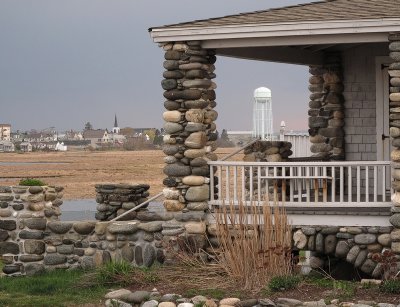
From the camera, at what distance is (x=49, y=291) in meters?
16.5

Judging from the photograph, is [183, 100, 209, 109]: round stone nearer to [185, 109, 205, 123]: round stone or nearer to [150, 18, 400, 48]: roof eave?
[185, 109, 205, 123]: round stone

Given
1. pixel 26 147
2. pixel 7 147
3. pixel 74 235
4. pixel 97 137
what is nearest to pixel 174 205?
pixel 74 235

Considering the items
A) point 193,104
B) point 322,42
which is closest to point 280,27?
point 322,42

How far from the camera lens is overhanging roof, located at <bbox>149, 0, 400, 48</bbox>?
54.6ft

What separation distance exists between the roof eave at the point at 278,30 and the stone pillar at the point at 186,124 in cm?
19

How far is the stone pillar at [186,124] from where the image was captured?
17.7 metres

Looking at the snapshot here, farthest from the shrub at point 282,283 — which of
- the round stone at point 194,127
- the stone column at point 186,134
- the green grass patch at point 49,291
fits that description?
the round stone at point 194,127

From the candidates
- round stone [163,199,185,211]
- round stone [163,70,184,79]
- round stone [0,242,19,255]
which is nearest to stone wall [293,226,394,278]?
round stone [163,199,185,211]

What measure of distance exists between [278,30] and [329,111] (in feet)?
13.6

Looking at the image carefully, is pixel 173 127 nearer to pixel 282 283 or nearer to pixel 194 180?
pixel 194 180

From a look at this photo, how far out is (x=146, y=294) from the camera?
15.2 m

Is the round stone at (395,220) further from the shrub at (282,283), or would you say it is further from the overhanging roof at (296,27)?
the overhanging roof at (296,27)

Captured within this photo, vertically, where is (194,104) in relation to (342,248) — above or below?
above

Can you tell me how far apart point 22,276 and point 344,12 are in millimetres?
7063
